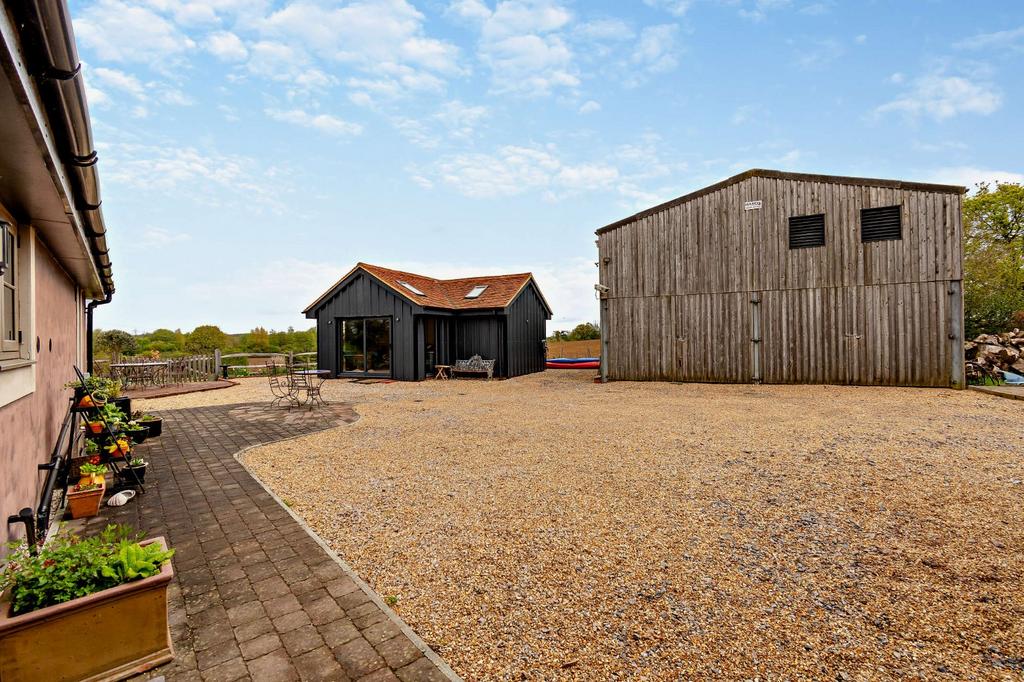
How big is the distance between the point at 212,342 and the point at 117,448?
2099 cm

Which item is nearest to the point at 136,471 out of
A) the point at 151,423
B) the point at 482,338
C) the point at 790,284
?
the point at 151,423

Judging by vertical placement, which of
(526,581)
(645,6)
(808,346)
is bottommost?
(526,581)

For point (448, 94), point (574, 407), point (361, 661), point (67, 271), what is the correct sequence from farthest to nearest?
point (448, 94) < point (574, 407) < point (67, 271) < point (361, 661)

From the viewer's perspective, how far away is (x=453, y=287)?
2164 cm

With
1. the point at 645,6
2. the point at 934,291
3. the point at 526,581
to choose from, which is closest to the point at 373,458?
the point at 526,581

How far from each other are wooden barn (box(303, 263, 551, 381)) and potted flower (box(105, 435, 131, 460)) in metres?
11.6

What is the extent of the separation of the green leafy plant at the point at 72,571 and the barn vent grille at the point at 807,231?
16.1 metres

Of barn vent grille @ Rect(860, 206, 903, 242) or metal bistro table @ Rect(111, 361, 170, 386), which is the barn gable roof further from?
metal bistro table @ Rect(111, 361, 170, 386)

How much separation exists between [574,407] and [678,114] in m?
8.19

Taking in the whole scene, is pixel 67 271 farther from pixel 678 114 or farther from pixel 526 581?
pixel 678 114

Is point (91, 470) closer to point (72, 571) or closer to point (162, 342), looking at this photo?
point (72, 571)

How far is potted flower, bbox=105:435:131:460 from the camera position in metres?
5.06

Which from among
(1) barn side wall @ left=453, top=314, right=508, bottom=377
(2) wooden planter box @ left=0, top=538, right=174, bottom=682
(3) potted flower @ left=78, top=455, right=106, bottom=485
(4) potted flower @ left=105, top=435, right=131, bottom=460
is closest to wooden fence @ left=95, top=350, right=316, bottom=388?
(1) barn side wall @ left=453, top=314, right=508, bottom=377

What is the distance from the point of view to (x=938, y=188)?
1220cm
